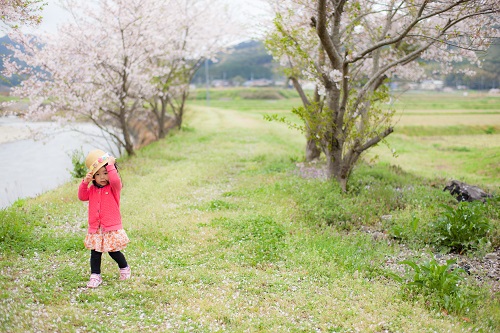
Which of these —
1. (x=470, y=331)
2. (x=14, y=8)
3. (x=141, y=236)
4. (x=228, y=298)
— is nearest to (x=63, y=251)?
(x=141, y=236)

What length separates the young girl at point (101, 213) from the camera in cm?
653

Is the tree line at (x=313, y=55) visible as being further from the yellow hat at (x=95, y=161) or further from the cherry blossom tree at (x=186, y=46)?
the yellow hat at (x=95, y=161)

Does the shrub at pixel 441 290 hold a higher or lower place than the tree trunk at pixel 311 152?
lower

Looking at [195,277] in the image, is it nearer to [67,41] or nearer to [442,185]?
[442,185]

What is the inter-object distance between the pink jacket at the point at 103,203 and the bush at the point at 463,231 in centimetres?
651

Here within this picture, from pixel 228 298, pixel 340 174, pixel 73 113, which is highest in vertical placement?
pixel 73 113

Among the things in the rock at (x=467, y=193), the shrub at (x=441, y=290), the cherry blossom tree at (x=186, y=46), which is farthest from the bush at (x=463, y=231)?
the cherry blossom tree at (x=186, y=46)

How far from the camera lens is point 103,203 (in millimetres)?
6672

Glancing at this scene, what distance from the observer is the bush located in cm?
838

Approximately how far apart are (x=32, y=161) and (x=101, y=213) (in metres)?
19.1

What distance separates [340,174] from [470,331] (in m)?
6.87

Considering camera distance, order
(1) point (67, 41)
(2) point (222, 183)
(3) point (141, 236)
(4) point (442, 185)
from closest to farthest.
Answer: (3) point (141, 236), (4) point (442, 185), (2) point (222, 183), (1) point (67, 41)

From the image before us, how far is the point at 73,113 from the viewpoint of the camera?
17.4 metres

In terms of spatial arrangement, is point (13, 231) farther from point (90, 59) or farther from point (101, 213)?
point (90, 59)
